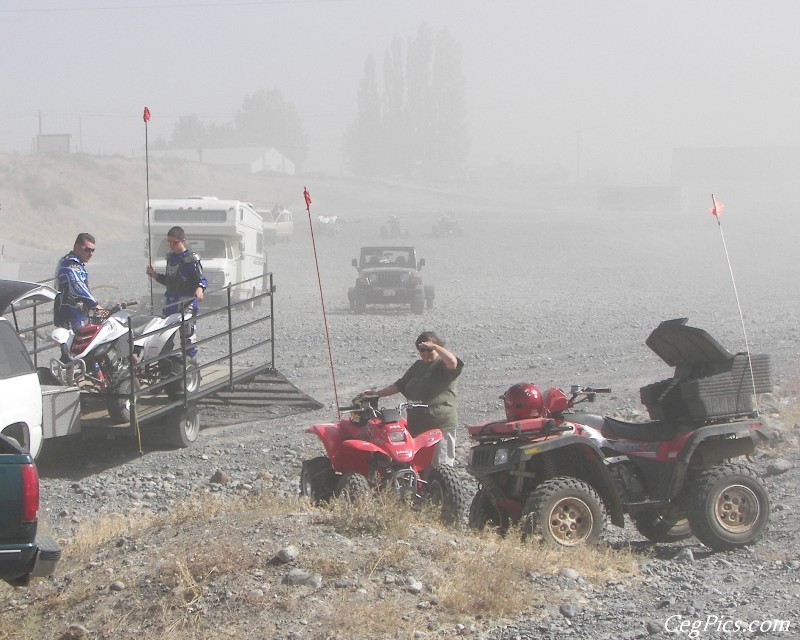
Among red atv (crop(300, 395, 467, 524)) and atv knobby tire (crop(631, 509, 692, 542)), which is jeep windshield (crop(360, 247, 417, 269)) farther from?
atv knobby tire (crop(631, 509, 692, 542))

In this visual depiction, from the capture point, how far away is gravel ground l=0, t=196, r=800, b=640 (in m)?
5.71

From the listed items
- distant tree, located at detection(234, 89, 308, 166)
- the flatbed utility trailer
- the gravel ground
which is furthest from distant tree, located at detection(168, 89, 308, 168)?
the flatbed utility trailer

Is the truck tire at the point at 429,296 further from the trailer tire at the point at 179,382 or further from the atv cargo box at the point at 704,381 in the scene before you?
the atv cargo box at the point at 704,381

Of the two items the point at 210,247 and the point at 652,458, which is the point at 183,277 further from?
the point at 210,247

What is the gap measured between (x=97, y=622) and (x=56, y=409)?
3.90m

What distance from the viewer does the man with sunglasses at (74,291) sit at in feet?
33.2

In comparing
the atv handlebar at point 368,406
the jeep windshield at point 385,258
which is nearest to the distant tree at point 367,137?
the jeep windshield at point 385,258

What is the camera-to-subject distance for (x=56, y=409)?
9148 millimetres

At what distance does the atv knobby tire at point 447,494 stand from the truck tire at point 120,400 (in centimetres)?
326

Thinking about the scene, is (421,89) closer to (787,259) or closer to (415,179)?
(415,179)

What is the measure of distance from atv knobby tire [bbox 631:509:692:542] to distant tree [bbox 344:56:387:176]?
10310cm

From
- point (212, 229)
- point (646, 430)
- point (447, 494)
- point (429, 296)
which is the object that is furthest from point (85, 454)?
point (429, 296)

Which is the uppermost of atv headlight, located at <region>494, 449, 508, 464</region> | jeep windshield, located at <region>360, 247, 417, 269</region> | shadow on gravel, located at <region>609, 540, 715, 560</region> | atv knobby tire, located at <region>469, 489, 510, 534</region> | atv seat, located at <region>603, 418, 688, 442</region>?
jeep windshield, located at <region>360, 247, 417, 269</region>

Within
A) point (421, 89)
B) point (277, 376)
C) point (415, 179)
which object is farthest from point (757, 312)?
point (421, 89)
